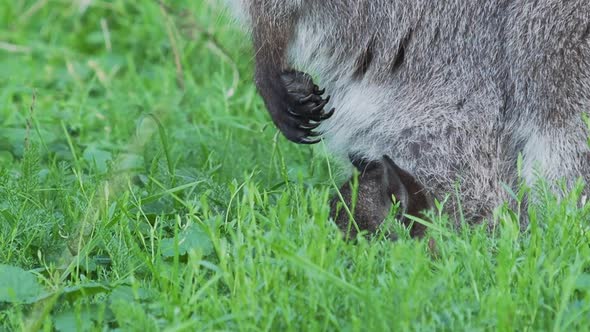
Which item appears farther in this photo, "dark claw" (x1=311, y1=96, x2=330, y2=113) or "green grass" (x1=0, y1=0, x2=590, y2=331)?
"dark claw" (x1=311, y1=96, x2=330, y2=113)

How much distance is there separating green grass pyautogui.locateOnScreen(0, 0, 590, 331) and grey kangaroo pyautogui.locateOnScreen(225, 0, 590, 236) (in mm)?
196

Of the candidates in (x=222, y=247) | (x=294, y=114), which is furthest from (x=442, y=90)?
(x=222, y=247)

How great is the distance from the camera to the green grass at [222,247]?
2.56 meters

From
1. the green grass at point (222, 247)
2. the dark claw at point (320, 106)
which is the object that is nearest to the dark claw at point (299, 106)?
the dark claw at point (320, 106)

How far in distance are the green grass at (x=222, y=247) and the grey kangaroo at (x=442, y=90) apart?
196 millimetres

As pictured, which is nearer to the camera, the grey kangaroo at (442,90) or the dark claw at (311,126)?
the grey kangaroo at (442,90)

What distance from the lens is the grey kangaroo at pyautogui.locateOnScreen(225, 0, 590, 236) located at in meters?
3.29

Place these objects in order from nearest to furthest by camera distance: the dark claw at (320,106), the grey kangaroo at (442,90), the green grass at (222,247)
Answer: the green grass at (222,247), the grey kangaroo at (442,90), the dark claw at (320,106)

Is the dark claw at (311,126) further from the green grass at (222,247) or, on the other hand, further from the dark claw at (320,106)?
the green grass at (222,247)

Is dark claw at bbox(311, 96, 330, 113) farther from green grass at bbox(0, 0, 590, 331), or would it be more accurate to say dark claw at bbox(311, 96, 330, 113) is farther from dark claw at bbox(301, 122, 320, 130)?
green grass at bbox(0, 0, 590, 331)

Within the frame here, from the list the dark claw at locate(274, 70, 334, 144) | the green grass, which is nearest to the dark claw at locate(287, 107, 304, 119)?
the dark claw at locate(274, 70, 334, 144)

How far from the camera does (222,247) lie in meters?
2.77

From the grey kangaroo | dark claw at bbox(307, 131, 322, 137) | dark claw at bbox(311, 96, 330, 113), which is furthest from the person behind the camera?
dark claw at bbox(307, 131, 322, 137)

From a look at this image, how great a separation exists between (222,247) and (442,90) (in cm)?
105
